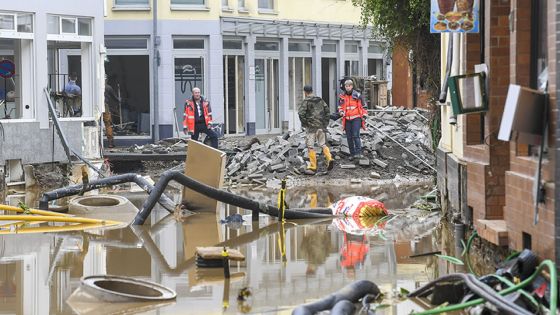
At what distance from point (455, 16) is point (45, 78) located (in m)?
13.2

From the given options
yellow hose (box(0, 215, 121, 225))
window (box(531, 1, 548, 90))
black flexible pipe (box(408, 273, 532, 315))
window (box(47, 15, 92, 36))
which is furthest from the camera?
window (box(47, 15, 92, 36))

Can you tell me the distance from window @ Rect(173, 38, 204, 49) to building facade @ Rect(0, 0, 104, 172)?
12.7 meters

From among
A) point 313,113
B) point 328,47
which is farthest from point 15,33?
point 328,47

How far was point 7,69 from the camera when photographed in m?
25.5

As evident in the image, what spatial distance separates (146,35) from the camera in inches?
1576

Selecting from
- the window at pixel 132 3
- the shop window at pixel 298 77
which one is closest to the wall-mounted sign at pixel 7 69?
the window at pixel 132 3

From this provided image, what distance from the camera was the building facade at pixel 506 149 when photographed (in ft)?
33.6

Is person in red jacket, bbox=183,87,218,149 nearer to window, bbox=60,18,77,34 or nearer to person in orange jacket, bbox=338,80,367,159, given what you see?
person in orange jacket, bbox=338,80,367,159

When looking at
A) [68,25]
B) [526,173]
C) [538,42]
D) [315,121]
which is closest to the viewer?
[526,173]

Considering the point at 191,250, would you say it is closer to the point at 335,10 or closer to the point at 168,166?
the point at 168,166

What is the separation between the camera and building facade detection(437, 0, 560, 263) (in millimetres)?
10242

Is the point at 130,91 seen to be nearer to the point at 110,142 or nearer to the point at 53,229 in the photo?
the point at 110,142

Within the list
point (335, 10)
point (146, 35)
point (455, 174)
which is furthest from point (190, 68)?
point (455, 174)

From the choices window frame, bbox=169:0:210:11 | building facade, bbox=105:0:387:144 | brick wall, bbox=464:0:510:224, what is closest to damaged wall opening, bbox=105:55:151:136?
building facade, bbox=105:0:387:144
